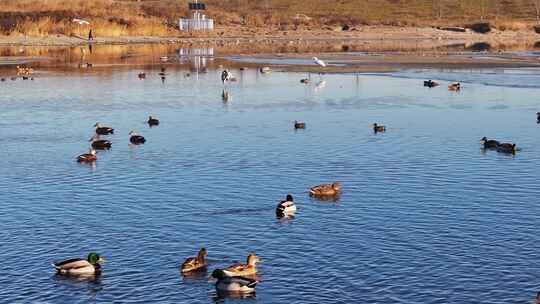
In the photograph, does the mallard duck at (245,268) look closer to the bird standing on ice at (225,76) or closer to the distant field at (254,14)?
the bird standing on ice at (225,76)

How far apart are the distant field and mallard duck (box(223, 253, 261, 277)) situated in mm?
103708

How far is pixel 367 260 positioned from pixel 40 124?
2702cm

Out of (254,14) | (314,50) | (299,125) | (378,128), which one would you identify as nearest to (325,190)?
(378,128)

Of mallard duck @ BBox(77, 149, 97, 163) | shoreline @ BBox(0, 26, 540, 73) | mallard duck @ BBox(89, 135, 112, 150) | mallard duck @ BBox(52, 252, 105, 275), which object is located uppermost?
shoreline @ BBox(0, 26, 540, 73)

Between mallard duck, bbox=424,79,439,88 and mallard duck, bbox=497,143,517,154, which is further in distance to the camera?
mallard duck, bbox=424,79,439,88

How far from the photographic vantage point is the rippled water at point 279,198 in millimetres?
20844

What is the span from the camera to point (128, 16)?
139750 mm

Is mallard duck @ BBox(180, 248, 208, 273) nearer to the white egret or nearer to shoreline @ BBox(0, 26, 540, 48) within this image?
shoreline @ BBox(0, 26, 540, 48)

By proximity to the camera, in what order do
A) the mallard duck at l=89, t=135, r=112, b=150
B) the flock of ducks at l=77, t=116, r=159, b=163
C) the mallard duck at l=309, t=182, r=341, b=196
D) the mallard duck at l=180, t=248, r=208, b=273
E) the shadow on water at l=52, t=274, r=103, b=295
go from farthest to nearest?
the mallard duck at l=89, t=135, r=112, b=150 → the flock of ducks at l=77, t=116, r=159, b=163 → the mallard duck at l=309, t=182, r=341, b=196 → the mallard duck at l=180, t=248, r=208, b=273 → the shadow on water at l=52, t=274, r=103, b=295

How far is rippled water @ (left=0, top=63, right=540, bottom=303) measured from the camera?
821 inches

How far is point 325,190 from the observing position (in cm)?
2878

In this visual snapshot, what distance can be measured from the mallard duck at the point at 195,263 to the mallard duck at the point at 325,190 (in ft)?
25.1

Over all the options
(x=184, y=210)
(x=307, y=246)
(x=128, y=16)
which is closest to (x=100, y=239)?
(x=184, y=210)

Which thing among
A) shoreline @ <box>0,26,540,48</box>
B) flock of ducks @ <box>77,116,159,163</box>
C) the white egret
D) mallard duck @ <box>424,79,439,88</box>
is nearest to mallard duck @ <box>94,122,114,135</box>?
flock of ducks @ <box>77,116,159,163</box>
